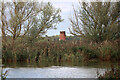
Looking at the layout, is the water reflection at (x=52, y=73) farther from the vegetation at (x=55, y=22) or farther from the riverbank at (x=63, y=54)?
the vegetation at (x=55, y=22)

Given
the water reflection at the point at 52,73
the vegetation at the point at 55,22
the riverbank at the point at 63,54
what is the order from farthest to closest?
the vegetation at the point at 55,22 < the riverbank at the point at 63,54 < the water reflection at the point at 52,73

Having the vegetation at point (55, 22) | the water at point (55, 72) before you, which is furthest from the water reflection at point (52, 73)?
the vegetation at point (55, 22)

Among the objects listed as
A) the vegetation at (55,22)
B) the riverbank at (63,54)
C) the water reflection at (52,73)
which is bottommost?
the water reflection at (52,73)

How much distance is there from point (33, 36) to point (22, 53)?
17.8 ft

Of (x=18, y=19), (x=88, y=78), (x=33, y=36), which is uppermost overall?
(x=18, y=19)

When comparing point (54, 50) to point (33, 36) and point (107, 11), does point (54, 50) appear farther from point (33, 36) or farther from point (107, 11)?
point (107, 11)

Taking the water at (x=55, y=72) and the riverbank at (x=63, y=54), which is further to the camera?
the riverbank at (x=63, y=54)

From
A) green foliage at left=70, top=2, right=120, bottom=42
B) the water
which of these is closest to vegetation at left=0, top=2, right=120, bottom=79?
green foliage at left=70, top=2, right=120, bottom=42

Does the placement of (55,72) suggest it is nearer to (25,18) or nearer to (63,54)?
(63,54)

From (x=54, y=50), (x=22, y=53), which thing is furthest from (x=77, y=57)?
(x=22, y=53)

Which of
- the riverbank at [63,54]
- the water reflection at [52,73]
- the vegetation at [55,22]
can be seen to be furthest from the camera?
the vegetation at [55,22]

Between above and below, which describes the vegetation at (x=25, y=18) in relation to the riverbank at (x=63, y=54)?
above

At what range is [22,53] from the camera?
45.9 ft

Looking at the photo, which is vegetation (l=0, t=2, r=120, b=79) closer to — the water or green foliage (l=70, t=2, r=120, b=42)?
green foliage (l=70, t=2, r=120, b=42)
